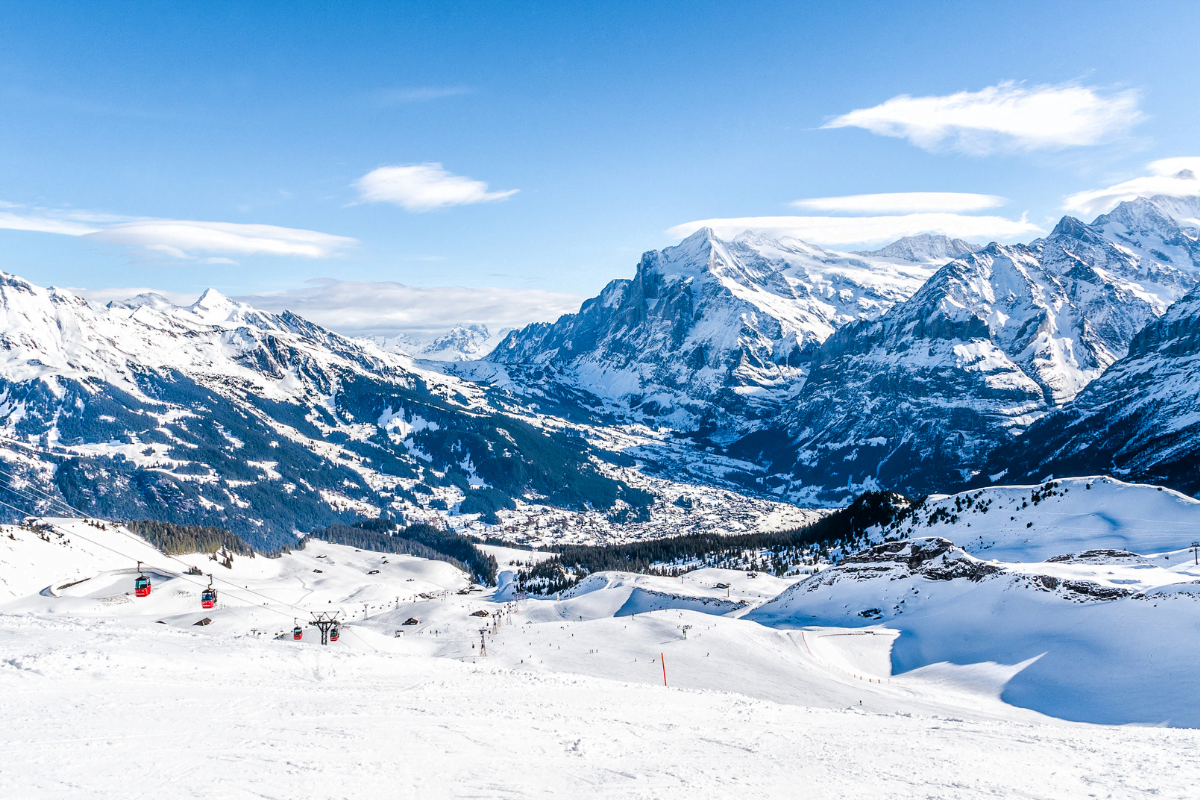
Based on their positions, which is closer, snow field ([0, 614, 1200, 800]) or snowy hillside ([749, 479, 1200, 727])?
snow field ([0, 614, 1200, 800])

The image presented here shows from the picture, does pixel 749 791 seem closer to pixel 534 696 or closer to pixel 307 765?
pixel 307 765

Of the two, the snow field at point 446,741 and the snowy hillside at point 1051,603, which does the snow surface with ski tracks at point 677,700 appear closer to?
the snow field at point 446,741

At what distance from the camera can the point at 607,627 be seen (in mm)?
87750

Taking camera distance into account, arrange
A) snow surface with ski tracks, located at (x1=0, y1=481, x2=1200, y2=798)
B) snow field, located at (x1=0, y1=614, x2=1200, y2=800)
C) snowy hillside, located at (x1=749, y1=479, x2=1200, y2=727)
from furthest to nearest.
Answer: snowy hillside, located at (x1=749, y1=479, x2=1200, y2=727) < snow surface with ski tracks, located at (x1=0, y1=481, x2=1200, y2=798) < snow field, located at (x1=0, y1=614, x2=1200, y2=800)

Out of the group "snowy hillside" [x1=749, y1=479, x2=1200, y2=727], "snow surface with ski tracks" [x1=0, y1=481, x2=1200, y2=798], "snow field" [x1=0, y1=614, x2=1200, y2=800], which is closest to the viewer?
"snow field" [x1=0, y1=614, x2=1200, y2=800]

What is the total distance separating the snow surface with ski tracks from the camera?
26.8 meters

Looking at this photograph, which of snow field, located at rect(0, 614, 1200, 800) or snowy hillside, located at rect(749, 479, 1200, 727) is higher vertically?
snow field, located at rect(0, 614, 1200, 800)

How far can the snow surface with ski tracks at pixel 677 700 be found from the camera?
2677cm

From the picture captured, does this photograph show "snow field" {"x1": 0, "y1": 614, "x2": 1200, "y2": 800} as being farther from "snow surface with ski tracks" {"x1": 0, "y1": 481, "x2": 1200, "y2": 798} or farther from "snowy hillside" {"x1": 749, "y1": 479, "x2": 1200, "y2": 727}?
"snowy hillside" {"x1": 749, "y1": 479, "x2": 1200, "y2": 727}

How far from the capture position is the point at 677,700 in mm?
46875

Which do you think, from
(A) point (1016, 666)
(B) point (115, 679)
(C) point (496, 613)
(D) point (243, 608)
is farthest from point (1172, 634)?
(D) point (243, 608)

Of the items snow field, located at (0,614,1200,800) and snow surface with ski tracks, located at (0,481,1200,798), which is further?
snow surface with ski tracks, located at (0,481,1200,798)

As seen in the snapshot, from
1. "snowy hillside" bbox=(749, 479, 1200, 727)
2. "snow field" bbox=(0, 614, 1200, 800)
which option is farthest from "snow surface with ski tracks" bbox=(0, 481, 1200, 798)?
"snowy hillside" bbox=(749, 479, 1200, 727)

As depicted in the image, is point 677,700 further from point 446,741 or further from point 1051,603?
point 1051,603
